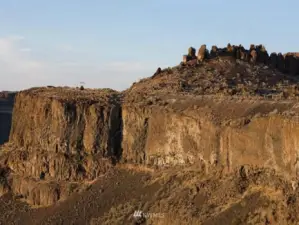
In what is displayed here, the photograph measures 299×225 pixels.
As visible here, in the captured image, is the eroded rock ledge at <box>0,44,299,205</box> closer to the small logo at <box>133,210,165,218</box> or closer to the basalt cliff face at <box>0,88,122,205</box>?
the basalt cliff face at <box>0,88,122,205</box>

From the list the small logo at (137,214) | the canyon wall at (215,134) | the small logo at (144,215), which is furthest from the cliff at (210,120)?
the small logo at (137,214)

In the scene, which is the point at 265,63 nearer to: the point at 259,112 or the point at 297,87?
the point at 297,87

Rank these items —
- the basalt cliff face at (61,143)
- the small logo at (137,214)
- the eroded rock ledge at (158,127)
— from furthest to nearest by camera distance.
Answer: the basalt cliff face at (61,143), the small logo at (137,214), the eroded rock ledge at (158,127)

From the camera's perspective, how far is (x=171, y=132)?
50.1m

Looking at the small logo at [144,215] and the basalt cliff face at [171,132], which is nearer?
the basalt cliff face at [171,132]

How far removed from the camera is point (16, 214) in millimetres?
57969

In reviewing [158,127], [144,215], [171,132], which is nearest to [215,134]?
[171,132]

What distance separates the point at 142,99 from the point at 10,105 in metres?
93.8

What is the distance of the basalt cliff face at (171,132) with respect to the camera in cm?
4112

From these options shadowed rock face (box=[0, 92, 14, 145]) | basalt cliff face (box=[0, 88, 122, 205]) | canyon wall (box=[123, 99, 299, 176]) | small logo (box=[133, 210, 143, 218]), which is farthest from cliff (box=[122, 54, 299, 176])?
shadowed rock face (box=[0, 92, 14, 145])

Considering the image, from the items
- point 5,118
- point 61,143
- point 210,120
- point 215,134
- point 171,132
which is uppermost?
point 210,120

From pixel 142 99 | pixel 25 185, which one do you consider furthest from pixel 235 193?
pixel 25 185

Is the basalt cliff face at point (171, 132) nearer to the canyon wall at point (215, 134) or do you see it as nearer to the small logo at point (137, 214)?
the canyon wall at point (215, 134)

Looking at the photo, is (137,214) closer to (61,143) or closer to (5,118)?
(61,143)
